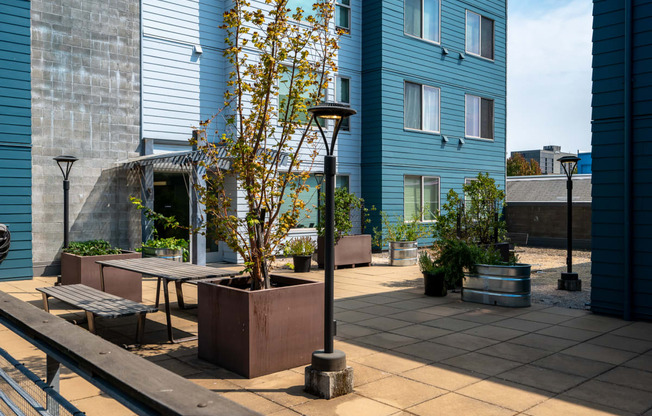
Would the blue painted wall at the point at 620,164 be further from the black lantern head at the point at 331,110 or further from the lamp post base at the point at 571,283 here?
the black lantern head at the point at 331,110

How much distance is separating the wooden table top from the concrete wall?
14.8 m

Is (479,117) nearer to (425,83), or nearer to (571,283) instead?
(425,83)

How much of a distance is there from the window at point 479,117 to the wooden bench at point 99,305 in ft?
48.2

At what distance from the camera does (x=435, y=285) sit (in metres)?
8.96

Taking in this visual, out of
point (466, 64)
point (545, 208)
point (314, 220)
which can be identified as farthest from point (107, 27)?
point (545, 208)

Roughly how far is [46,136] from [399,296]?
7654 millimetres

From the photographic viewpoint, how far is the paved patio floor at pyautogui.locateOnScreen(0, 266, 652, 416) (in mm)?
4176

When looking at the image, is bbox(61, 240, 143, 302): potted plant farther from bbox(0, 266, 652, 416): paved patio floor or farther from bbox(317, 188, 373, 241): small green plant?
bbox(317, 188, 373, 241): small green plant

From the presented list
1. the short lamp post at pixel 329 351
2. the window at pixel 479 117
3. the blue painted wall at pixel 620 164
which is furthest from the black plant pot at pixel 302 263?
the window at pixel 479 117

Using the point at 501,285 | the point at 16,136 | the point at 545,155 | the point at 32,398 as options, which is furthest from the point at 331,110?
the point at 545,155

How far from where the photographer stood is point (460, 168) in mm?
18141

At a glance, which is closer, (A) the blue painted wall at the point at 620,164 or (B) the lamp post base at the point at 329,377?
(B) the lamp post base at the point at 329,377

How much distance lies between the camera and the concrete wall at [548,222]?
706 inches

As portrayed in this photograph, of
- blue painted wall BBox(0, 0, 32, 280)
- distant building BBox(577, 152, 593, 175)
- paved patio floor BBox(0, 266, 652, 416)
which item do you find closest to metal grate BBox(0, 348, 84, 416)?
paved patio floor BBox(0, 266, 652, 416)
